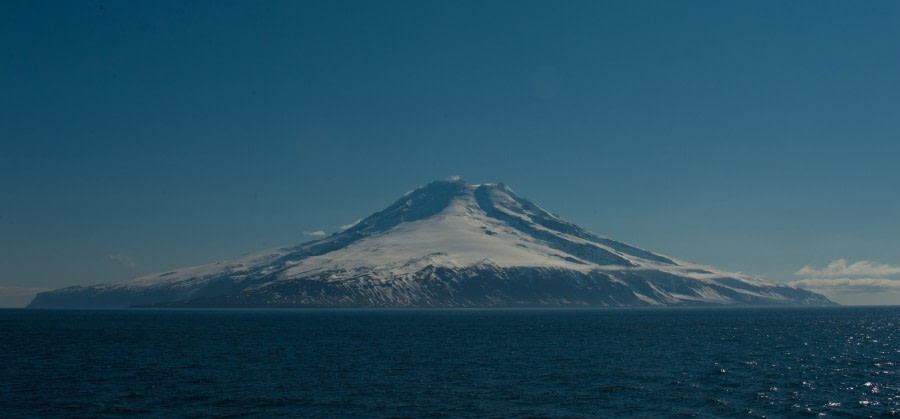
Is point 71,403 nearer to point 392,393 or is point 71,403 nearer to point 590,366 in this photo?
point 392,393

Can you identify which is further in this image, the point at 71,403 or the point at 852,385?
the point at 852,385

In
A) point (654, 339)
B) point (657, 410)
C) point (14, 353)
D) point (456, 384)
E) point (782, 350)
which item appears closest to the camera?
point (657, 410)

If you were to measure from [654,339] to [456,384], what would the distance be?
3383 inches

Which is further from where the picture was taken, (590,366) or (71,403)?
(590,366)

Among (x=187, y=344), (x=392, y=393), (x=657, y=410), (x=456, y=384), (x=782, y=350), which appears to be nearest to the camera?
(x=657, y=410)

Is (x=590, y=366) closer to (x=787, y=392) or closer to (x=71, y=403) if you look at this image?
(x=787, y=392)

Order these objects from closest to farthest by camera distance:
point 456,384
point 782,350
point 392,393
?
1. point 392,393
2. point 456,384
3. point 782,350

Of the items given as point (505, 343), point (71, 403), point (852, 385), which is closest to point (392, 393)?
point (71, 403)

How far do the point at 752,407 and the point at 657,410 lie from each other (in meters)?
9.39

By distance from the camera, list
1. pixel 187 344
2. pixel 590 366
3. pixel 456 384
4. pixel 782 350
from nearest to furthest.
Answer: pixel 456 384 → pixel 590 366 → pixel 782 350 → pixel 187 344

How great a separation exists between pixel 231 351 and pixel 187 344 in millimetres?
21136

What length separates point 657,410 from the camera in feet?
224

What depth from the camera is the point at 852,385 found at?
8488 cm

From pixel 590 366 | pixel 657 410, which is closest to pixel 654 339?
pixel 590 366
